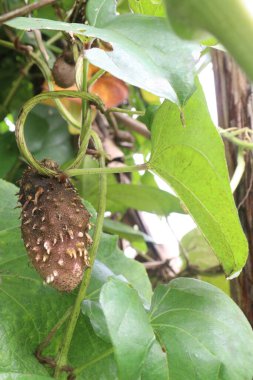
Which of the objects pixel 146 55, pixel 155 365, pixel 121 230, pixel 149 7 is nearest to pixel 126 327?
pixel 155 365

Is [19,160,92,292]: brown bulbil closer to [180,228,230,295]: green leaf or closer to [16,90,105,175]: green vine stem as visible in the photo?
[16,90,105,175]: green vine stem

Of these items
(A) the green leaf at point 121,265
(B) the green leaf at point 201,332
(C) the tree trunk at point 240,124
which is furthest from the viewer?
(C) the tree trunk at point 240,124

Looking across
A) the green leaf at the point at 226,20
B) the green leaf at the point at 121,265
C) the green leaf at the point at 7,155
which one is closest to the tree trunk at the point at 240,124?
the green leaf at the point at 121,265

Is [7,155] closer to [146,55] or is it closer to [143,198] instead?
[143,198]

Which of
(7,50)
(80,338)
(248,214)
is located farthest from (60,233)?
(7,50)

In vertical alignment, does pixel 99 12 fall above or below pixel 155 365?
above

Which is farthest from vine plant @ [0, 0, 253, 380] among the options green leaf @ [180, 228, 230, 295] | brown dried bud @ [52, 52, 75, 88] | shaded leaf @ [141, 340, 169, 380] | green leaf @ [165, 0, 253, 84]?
green leaf @ [180, 228, 230, 295]

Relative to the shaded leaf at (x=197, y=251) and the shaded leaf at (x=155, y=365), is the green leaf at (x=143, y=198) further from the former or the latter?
the shaded leaf at (x=155, y=365)
